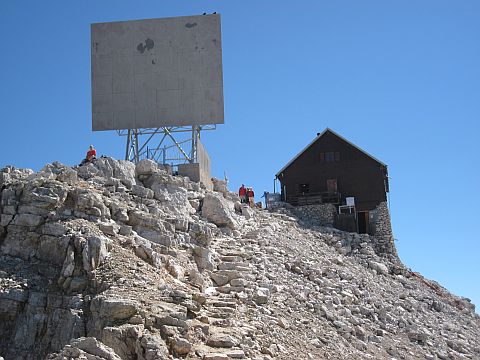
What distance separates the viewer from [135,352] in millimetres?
17516

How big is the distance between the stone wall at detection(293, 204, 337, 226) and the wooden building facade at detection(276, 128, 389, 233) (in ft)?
2.74

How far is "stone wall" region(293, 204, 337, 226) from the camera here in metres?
42.7

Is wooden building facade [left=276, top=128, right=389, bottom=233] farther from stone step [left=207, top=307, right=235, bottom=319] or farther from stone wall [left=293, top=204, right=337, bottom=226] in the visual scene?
stone step [left=207, top=307, right=235, bottom=319]

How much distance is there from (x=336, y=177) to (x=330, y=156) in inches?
62.0

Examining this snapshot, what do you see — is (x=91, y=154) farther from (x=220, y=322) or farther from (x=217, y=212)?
(x=220, y=322)

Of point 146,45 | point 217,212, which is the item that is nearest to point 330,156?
point 146,45

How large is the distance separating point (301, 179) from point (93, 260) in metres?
26.8

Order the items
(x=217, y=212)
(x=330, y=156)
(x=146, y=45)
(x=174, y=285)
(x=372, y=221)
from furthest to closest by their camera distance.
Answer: (x=330, y=156) < (x=372, y=221) < (x=146, y=45) < (x=217, y=212) < (x=174, y=285)

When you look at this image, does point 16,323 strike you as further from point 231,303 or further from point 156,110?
point 156,110

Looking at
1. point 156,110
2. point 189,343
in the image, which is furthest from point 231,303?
point 156,110

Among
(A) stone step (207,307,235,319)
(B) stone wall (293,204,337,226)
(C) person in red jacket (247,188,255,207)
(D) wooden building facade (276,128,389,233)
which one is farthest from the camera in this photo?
(D) wooden building facade (276,128,389,233)

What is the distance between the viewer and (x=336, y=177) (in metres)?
45.7

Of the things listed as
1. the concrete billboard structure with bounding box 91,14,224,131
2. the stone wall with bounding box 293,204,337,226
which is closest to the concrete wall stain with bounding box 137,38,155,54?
the concrete billboard structure with bounding box 91,14,224,131

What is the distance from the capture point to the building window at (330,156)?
4612 centimetres
